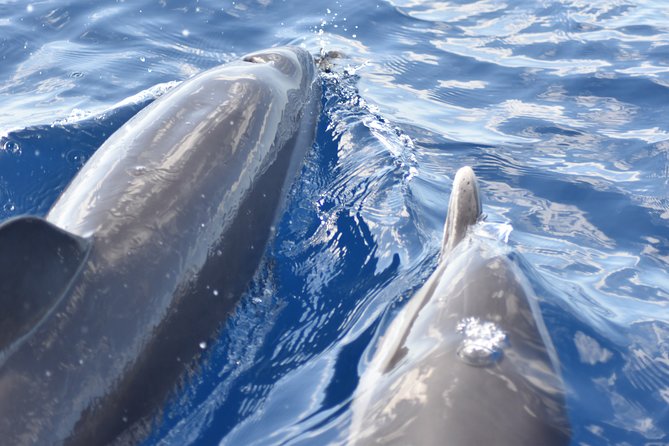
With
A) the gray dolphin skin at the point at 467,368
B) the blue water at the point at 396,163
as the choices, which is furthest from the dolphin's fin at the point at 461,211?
the blue water at the point at 396,163

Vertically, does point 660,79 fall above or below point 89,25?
below

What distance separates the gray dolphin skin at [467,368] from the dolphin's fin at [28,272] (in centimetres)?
201

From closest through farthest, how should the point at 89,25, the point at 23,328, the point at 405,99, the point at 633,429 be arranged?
the point at 23,328 < the point at 633,429 < the point at 405,99 < the point at 89,25

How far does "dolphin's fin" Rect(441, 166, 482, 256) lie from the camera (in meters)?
6.64

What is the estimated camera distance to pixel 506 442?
15.2 ft

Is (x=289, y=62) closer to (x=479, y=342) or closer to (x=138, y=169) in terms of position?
(x=138, y=169)

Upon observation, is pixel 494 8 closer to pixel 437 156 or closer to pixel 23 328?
pixel 437 156

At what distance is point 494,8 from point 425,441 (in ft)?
37.7

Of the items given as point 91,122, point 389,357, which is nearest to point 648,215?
point 389,357

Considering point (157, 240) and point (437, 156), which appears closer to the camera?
point (157, 240)

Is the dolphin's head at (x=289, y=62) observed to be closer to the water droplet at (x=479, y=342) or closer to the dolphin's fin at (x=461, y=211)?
the dolphin's fin at (x=461, y=211)

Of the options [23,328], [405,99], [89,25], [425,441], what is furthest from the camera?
[89,25]

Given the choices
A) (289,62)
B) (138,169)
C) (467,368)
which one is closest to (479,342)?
(467,368)

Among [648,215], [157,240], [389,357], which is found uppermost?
[157,240]
